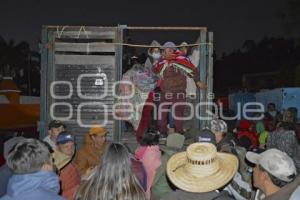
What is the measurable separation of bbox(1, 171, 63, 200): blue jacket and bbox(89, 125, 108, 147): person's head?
3296 mm

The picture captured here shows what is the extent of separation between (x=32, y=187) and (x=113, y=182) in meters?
0.57

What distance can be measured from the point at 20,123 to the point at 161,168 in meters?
13.2

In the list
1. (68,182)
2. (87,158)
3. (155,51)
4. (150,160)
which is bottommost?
(68,182)

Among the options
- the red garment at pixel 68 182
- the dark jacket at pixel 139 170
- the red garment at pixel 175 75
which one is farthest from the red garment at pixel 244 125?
the dark jacket at pixel 139 170

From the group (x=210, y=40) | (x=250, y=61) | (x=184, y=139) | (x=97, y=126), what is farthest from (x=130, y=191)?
(x=250, y=61)

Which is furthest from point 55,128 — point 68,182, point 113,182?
point 113,182

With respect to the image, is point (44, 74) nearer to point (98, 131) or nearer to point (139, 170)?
point (98, 131)

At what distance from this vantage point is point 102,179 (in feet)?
11.5

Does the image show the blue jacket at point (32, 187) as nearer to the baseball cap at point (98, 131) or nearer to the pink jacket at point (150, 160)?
the pink jacket at point (150, 160)

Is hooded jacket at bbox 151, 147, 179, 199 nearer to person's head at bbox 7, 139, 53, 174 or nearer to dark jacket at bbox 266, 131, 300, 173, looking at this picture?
dark jacket at bbox 266, 131, 300, 173

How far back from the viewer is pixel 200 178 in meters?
3.98

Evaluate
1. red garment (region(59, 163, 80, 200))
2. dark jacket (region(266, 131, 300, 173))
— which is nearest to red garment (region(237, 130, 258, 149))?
dark jacket (region(266, 131, 300, 173))

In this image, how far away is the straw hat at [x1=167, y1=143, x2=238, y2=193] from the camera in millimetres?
3936

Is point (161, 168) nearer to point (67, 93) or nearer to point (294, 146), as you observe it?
point (294, 146)
